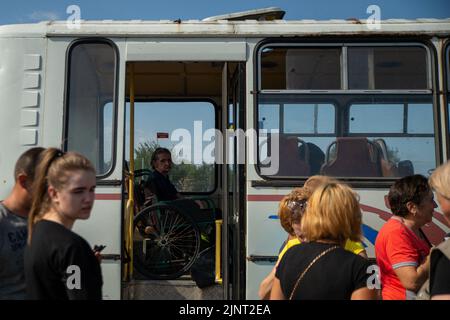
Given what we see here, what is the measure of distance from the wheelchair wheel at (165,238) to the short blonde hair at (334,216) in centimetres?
291

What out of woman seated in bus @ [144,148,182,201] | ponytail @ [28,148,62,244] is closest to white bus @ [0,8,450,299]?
woman seated in bus @ [144,148,182,201]

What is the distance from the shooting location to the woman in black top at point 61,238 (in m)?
1.80

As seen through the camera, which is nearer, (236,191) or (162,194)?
(236,191)

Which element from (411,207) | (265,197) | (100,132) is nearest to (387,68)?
(265,197)

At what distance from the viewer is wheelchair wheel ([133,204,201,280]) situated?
16.3 ft

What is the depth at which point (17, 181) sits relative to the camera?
7.65ft

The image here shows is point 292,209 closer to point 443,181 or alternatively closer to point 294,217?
point 294,217

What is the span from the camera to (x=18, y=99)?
158 inches

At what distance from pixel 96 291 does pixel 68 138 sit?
2446 mm

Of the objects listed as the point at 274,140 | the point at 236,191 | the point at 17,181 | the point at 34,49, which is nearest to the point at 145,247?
the point at 236,191

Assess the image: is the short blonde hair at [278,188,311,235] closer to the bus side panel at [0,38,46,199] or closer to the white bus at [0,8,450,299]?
the white bus at [0,8,450,299]

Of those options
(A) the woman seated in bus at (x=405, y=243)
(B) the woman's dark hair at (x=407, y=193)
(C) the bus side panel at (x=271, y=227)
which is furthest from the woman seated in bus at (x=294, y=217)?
(C) the bus side panel at (x=271, y=227)

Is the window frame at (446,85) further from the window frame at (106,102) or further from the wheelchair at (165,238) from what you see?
the window frame at (106,102)

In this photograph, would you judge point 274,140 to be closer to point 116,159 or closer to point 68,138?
point 116,159
